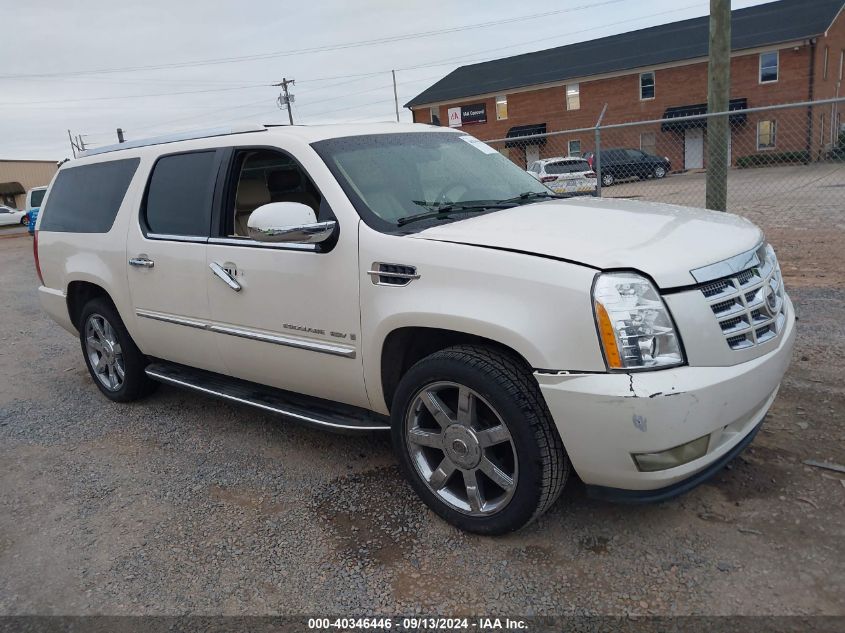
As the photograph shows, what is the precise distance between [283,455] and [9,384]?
3514 mm

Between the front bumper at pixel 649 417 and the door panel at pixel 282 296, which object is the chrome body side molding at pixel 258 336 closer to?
the door panel at pixel 282 296

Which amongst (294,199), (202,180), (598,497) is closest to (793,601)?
(598,497)

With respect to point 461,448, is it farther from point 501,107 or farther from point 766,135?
point 501,107

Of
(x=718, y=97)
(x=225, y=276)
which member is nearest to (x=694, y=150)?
(x=718, y=97)

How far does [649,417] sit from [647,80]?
39.3 m

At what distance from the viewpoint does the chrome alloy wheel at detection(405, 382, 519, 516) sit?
2.85m

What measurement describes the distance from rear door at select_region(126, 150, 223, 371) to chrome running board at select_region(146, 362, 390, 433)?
0.11m

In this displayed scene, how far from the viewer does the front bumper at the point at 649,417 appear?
7.93 feet

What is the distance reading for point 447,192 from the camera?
3.67 metres

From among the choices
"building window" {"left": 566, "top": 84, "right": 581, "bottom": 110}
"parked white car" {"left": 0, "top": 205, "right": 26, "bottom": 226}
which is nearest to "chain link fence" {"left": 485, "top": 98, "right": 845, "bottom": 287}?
"building window" {"left": 566, "top": 84, "right": 581, "bottom": 110}

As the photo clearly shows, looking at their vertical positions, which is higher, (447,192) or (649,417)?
(447,192)

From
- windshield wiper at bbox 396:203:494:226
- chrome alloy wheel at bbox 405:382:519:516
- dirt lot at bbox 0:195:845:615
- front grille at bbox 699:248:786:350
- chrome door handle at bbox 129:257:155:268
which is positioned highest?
windshield wiper at bbox 396:203:494:226

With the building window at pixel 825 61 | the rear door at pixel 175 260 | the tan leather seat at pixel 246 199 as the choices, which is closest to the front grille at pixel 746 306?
the tan leather seat at pixel 246 199

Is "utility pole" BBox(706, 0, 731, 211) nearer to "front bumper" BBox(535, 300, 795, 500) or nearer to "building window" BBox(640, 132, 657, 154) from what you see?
"front bumper" BBox(535, 300, 795, 500)
